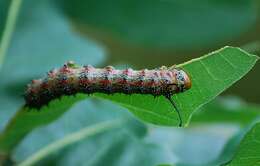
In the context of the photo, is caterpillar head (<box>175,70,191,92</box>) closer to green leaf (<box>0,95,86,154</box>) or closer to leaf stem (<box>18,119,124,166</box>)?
green leaf (<box>0,95,86,154</box>)

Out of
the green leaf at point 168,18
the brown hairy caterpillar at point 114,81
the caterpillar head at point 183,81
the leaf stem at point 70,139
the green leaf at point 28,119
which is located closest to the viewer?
the caterpillar head at point 183,81

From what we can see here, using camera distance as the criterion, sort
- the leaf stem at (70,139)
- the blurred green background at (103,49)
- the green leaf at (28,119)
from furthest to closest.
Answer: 1. the blurred green background at (103,49)
2. the leaf stem at (70,139)
3. the green leaf at (28,119)

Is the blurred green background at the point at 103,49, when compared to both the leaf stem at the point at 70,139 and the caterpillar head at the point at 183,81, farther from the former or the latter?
the caterpillar head at the point at 183,81

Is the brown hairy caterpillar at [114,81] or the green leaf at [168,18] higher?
the green leaf at [168,18]

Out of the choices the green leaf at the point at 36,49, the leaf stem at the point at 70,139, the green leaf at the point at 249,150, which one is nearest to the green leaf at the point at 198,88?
the green leaf at the point at 249,150

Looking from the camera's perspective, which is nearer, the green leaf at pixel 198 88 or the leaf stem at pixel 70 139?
the green leaf at pixel 198 88

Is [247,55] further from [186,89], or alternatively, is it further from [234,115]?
[234,115]

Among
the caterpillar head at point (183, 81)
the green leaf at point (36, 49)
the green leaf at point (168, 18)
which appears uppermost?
the green leaf at point (168, 18)
